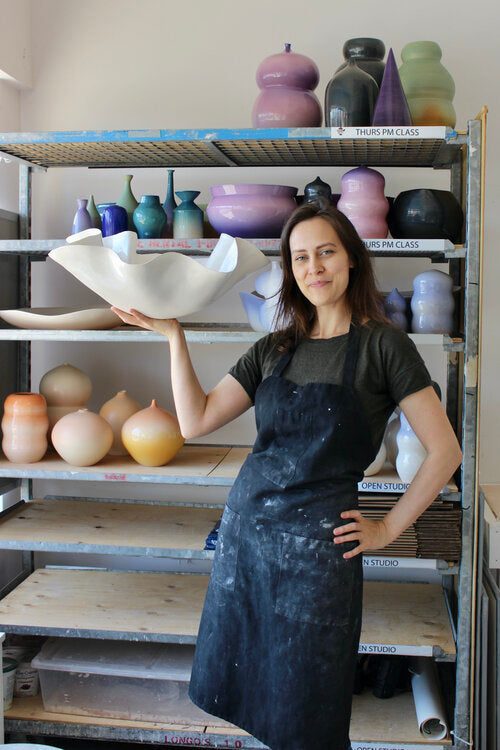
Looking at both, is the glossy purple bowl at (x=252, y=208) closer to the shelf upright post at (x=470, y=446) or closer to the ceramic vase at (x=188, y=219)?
the ceramic vase at (x=188, y=219)

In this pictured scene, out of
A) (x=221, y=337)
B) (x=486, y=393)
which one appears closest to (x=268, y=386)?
(x=221, y=337)

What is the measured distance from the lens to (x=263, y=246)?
214cm

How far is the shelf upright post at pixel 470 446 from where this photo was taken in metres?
2.04

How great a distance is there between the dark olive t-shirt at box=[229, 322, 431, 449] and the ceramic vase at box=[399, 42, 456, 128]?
0.96 meters

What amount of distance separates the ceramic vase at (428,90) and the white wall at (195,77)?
1.13ft

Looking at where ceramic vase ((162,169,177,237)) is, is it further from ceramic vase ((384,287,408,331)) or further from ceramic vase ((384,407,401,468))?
ceramic vase ((384,407,401,468))

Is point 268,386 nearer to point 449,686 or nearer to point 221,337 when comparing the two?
point 221,337

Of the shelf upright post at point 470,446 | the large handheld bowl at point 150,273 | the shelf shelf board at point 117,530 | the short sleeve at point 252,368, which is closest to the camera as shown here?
the large handheld bowl at point 150,273

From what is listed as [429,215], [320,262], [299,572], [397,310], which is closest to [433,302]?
[397,310]

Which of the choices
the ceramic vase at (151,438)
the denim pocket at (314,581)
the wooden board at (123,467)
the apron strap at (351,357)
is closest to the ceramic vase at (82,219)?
the ceramic vase at (151,438)

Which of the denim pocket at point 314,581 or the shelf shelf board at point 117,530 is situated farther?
the shelf shelf board at point 117,530

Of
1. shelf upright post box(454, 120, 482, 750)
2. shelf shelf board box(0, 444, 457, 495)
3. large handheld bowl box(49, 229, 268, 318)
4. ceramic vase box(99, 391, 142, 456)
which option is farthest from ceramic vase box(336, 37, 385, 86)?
ceramic vase box(99, 391, 142, 456)

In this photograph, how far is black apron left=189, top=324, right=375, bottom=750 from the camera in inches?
57.8

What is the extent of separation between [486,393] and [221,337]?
1.03 meters
